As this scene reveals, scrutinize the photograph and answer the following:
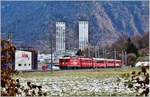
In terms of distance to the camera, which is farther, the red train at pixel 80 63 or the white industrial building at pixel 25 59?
the white industrial building at pixel 25 59

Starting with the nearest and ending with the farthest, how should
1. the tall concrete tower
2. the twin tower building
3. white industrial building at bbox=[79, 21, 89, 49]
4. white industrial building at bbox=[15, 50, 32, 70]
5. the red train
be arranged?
the red train
white industrial building at bbox=[15, 50, 32, 70]
white industrial building at bbox=[79, 21, 89, 49]
the twin tower building
the tall concrete tower

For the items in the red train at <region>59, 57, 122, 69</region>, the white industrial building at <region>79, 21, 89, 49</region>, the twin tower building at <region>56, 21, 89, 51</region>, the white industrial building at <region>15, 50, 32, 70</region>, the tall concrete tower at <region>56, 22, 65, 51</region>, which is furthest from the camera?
the tall concrete tower at <region>56, 22, 65, 51</region>

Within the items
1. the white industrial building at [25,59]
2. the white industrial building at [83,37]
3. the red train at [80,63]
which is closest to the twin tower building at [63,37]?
the white industrial building at [83,37]

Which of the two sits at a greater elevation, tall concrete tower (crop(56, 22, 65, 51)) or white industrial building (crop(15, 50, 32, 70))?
tall concrete tower (crop(56, 22, 65, 51))

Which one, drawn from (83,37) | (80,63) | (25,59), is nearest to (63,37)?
(83,37)

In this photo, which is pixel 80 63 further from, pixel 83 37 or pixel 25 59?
pixel 83 37

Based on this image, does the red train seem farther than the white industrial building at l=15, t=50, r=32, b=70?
No

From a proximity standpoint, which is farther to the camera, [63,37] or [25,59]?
[63,37]

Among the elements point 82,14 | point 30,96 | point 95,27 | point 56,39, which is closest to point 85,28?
point 56,39

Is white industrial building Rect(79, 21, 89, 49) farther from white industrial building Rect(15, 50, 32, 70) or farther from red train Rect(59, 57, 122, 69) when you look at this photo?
white industrial building Rect(15, 50, 32, 70)

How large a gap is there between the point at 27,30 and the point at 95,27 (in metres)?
25.6

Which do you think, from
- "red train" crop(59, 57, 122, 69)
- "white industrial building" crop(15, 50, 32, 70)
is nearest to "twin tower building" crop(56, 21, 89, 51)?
"white industrial building" crop(15, 50, 32, 70)

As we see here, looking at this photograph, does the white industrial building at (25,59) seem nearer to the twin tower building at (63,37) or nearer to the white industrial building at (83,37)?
the twin tower building at (63,37)

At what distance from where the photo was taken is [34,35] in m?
172
